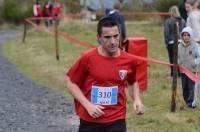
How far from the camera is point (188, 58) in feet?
32.9

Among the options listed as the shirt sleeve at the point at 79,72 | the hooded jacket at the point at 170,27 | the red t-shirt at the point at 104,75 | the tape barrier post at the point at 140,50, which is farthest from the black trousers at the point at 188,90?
the shirt sleeve at the point at 79,72

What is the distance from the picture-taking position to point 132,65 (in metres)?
5.64

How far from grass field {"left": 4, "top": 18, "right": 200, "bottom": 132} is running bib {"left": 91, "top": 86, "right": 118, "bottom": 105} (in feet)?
10.4

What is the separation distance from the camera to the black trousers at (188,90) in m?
10.2

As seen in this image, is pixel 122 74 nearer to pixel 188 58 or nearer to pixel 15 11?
pixel 188 58

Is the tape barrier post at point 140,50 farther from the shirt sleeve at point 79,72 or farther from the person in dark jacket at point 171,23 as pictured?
the shirt sleeve at point 79,72

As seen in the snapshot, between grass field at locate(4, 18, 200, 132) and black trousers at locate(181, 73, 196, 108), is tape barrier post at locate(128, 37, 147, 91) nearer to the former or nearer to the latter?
grass field at locate(4, 18, 200, 132)

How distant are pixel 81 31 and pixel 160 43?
19.8ft

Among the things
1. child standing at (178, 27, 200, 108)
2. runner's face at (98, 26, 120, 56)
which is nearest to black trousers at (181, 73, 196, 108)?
child standing at (178, 27, 200, 108)

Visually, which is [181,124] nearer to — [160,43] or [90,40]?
[160,43]

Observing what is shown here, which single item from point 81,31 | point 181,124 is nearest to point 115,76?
point 181,124

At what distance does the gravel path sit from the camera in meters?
9.16

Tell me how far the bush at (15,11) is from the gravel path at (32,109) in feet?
72.0

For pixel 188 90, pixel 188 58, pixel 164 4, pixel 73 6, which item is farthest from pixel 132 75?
pixel 73 6
